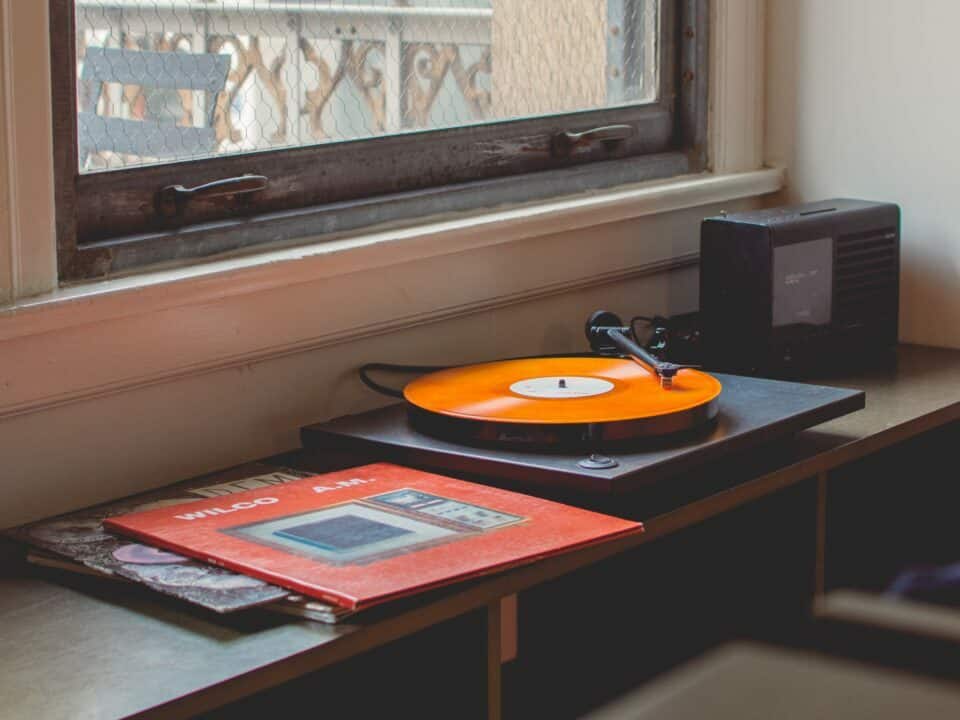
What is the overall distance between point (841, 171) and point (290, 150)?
87 cm

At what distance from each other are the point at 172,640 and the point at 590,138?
1121 mm

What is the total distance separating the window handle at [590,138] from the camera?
196 cm

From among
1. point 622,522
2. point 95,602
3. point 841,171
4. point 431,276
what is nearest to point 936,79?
point 841,171

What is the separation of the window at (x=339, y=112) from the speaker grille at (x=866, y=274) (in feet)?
1.03

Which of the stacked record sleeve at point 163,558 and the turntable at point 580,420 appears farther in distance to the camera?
the turntable at point 580,420

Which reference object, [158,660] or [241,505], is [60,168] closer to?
[241,505]

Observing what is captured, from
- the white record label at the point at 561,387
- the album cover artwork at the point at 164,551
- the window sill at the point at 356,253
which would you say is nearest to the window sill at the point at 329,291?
the window sill at the point at 356,253

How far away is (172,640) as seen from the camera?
3.46ft

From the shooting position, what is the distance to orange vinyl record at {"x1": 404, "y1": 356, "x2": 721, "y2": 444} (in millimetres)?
1362

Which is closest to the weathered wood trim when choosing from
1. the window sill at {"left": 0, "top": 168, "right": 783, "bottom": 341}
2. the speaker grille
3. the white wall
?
the window sill at {"left": 0, "top": 168, "right": 783, "bottom": 341}

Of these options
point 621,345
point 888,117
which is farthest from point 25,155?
point 888,117

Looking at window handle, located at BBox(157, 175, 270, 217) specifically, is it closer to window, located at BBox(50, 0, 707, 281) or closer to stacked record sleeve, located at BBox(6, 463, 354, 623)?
window, located at BBox(50, 0, 707, 281)

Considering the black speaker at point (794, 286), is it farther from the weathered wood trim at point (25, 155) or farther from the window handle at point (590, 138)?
the weathered wood trim at point (25, 155)

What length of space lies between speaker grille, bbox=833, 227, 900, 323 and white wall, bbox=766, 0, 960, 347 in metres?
0.10
